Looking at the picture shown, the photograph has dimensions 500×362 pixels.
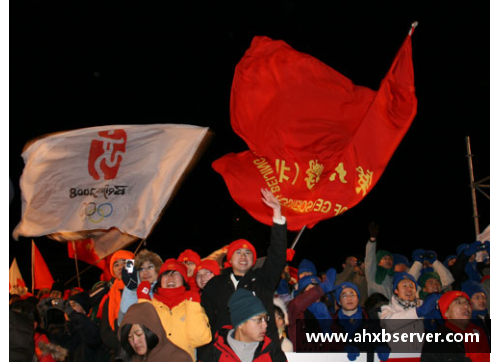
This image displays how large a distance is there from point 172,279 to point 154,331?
954 millimetres

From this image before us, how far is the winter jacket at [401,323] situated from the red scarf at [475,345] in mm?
456

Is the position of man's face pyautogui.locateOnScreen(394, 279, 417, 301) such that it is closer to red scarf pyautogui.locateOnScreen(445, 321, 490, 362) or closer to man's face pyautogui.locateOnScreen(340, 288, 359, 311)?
man's face pyautogui.locateOnScreen(340, 288, 359, 311)

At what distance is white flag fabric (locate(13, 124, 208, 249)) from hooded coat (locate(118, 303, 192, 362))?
2.24 meters

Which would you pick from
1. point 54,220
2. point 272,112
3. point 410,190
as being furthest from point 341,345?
point 410,190

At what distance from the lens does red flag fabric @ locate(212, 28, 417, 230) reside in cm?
720

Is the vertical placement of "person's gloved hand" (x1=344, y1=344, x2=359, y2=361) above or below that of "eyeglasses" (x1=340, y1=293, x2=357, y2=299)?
below

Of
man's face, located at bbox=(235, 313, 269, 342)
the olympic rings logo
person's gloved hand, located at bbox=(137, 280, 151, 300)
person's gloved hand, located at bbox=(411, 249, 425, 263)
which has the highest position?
man's face, located at bbox=(235, 313, 269, 342)

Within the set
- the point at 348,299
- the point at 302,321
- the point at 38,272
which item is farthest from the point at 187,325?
the point at 38,272

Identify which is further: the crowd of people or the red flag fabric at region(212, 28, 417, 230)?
the red flag fabric at region(212, 28, 417, 230)

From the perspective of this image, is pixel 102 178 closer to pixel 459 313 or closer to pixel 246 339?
pixel 246 339

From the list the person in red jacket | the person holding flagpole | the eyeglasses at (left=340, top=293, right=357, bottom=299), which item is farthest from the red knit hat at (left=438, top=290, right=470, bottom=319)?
the person holding flagpole

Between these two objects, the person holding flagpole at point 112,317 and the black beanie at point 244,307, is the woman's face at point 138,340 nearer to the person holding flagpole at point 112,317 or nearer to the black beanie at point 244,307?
the black beanie at point 244,307

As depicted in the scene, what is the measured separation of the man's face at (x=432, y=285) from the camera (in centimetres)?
798

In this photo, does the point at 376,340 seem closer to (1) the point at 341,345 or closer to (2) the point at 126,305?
(1) the point at 341,345
